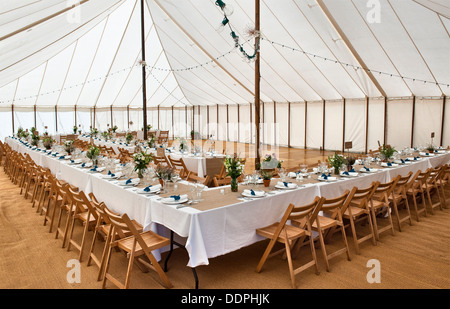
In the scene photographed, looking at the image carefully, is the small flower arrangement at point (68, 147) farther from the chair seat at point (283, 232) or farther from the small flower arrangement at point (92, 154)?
the chair seat at point (283, 232)

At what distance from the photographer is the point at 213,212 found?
132 inches

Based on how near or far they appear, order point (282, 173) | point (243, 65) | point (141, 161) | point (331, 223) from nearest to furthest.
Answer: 1. point (331, 223)
2. point (282, 173)
3. point (141, 161)
4. point (243, 65)

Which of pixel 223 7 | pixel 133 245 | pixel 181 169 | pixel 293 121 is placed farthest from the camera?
pixel 293 121

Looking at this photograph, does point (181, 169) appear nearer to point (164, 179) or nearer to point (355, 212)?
point (164, 179)

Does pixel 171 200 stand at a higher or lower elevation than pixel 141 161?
lower

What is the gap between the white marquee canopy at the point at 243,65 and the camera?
7.45 m

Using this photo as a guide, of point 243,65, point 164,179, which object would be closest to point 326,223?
point 164,179

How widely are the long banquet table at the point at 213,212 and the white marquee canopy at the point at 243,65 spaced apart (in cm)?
283

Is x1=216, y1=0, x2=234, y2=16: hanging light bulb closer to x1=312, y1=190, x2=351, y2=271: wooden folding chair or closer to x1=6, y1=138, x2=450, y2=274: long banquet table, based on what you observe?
x1=6, y1=138, x2=450, y2=274: long banquet table

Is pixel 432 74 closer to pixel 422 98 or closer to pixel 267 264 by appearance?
pixel 422 98

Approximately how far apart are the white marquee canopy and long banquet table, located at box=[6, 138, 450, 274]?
2826 millimetres

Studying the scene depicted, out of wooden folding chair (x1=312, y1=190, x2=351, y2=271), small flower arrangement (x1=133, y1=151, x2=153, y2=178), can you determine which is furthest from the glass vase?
small flower arrangement (x1=133, y1=151, x2=153, y2=178)

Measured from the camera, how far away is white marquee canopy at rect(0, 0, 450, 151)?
7.45 meters

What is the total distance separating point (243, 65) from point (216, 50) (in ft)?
4.16
